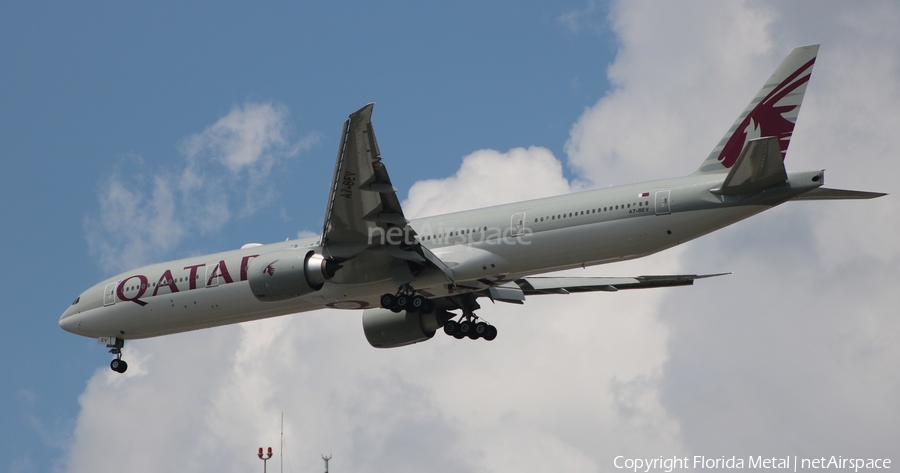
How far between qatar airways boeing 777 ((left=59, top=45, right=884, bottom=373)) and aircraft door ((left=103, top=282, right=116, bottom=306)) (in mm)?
272

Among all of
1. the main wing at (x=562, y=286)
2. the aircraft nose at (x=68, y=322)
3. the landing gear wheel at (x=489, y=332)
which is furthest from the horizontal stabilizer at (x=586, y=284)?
the aircraft nose at (x=68, y=322)

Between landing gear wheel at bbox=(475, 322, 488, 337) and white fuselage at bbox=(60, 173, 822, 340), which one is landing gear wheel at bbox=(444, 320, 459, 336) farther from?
white fuselage at bbox=(60, 173, 822, 340)

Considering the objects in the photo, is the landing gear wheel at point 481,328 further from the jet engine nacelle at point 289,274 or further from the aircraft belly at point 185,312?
the jet engine nacelle at point 289,274

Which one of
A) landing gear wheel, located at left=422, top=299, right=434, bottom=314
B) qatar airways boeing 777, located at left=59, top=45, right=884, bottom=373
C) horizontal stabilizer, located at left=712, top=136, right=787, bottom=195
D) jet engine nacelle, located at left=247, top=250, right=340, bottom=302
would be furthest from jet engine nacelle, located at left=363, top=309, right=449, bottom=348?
horizontal stabilizer, located at left=712, top=136, right=787, bottom=195

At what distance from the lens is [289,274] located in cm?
2856

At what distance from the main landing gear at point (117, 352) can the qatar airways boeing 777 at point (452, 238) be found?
3.09 ft

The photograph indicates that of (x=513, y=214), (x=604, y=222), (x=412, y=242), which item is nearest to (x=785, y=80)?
(x=604, y=222)

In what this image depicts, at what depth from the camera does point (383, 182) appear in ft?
86.4

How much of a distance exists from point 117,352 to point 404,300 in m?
10.1

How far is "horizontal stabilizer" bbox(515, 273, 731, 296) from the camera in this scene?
3316 cm

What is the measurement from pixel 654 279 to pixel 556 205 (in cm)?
592

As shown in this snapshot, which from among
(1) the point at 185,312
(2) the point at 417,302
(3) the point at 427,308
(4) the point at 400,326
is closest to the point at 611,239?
(2) the point at 417,302

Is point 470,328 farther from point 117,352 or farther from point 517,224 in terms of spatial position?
point 117,352

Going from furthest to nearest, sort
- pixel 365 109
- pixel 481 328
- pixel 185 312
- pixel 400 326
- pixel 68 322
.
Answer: pixel 68 322 → pixel 400 326 → pixel 481 328 → pixel 185 312 → pixel 365 109
